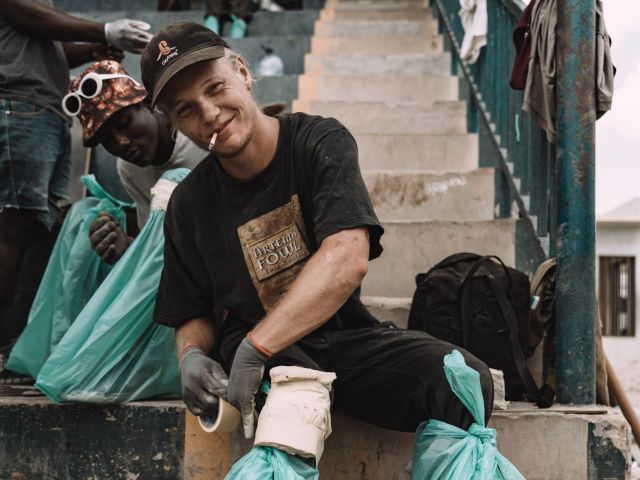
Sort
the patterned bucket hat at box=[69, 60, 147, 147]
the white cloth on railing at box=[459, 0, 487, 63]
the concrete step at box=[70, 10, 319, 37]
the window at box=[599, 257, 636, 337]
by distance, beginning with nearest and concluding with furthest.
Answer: the patterned bucket hat at box=[69, 60, 147, 147] < the white cloth on railing at box=[459, 0, 487, 63] < the concrete step at box=[70, 10, 319, 37] < the window at box=[599, 257, 636, 337]

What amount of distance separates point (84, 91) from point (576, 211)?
1.84m

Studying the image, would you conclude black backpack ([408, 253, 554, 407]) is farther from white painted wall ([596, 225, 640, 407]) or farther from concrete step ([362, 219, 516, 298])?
white painted wall ([596, 225, 640, 407])

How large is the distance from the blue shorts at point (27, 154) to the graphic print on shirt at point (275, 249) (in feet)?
4.32

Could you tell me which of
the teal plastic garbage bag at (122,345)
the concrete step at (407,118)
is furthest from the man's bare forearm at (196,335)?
the concrete step at (407,118)

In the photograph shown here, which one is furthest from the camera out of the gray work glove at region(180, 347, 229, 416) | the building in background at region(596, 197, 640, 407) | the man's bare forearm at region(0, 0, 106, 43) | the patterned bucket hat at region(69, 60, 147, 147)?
the building in background at region(596, 197, 640, 407)

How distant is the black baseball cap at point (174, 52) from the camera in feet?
6.48

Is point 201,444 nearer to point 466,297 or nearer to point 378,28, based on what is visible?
point 466,297

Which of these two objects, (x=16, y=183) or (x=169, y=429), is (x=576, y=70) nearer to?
(x=169, y=429)

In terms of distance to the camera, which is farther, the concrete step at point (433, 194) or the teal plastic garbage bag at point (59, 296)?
the concrete step at point (433, 194)

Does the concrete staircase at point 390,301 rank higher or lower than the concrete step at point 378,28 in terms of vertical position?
lower

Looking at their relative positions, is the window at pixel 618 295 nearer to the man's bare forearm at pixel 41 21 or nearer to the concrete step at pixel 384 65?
the concrete step at pixel 384 65

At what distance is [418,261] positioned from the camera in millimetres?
3320

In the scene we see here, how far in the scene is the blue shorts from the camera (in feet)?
10.0

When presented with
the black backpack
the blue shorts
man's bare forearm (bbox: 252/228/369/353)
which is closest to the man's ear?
man's bare forearm (bbox: 252/228/369/353)
